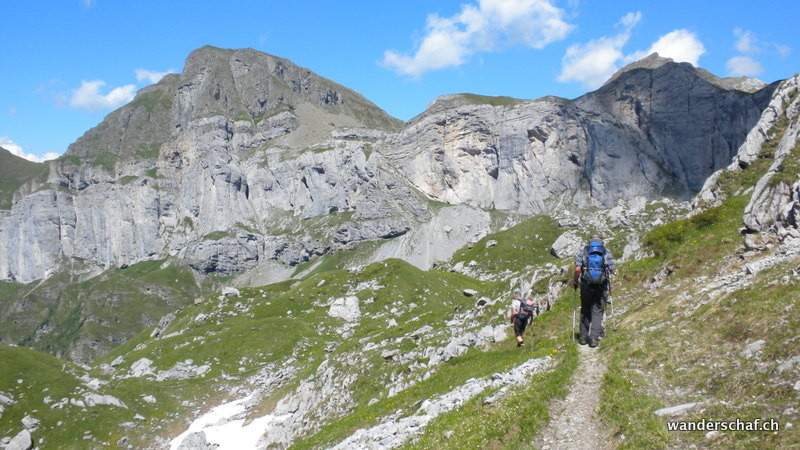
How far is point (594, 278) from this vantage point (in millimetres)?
18344

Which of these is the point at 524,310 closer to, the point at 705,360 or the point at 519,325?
the point at 519,325

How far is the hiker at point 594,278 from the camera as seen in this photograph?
18422 mm

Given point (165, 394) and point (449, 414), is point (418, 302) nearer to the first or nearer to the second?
point (165, 394)

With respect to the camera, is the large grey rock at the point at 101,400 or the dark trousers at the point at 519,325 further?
the large grey rock at the point at 101,400

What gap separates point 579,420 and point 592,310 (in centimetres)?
705

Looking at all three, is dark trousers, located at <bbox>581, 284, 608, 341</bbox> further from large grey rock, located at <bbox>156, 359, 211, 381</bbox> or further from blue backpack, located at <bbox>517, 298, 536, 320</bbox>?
large grey rock, located at <bbox>156, 359, 211, 381</bbox>

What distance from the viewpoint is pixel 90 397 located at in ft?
200

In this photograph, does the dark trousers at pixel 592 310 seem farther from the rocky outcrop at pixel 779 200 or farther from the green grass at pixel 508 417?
the rocky outcrop at pixel 779 200

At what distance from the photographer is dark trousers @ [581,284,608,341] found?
18516mm

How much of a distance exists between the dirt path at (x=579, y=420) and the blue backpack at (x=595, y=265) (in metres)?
3.38

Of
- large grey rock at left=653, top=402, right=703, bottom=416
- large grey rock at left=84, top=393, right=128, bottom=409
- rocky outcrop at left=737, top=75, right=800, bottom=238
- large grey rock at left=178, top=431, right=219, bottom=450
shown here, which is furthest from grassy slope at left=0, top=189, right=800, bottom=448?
large grey rock at left=178, top=431, right=219, bottom=450

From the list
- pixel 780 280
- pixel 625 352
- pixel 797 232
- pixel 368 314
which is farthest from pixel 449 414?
pixel 368 314

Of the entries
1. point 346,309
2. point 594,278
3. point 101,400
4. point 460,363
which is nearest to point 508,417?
point 594,278

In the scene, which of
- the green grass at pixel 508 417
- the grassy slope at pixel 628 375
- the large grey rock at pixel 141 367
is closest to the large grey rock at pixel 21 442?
the grassy slope at pixel 628 375
